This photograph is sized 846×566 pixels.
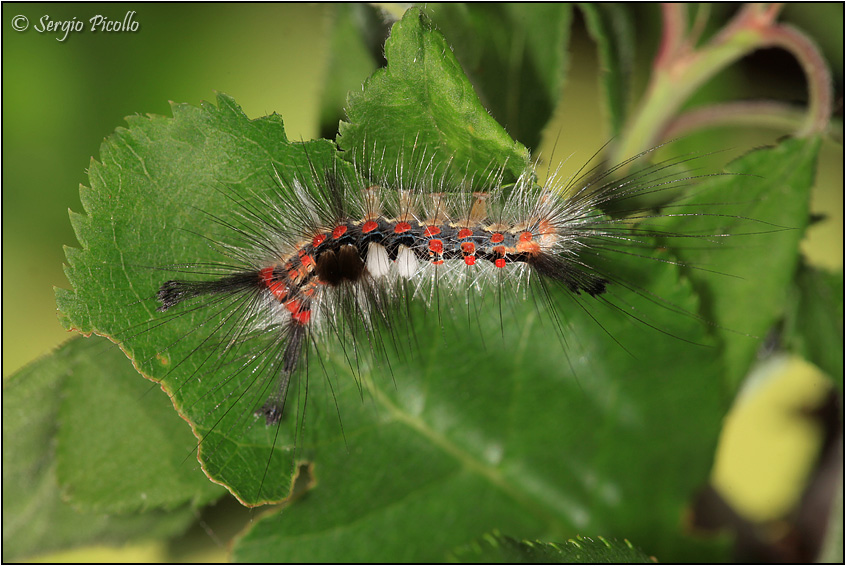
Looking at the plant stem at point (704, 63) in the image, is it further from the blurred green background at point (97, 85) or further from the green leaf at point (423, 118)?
the green leaf at point (423, 118)

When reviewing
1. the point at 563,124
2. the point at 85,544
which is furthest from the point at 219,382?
the point at 563,124

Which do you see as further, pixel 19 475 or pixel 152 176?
pixel 19 475

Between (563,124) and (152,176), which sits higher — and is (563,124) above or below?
above

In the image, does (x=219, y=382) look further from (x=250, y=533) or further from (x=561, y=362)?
(x=561, y=362)

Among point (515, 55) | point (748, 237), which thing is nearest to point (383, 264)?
point (515, 55)

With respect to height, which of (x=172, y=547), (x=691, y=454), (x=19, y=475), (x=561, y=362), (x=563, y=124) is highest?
(x=563, y=124)

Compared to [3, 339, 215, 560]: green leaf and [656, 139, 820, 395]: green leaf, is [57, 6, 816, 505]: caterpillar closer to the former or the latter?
[656, 139, 820, 395]: green leaf

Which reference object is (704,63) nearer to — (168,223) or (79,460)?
(168,223)
